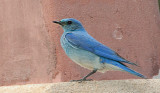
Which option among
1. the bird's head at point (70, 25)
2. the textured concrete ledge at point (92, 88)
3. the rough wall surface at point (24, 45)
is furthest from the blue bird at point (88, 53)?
the rough wall surface at point (24, 45)

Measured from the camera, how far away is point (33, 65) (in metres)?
4.33

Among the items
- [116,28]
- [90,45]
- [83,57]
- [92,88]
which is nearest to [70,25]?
[90,45]

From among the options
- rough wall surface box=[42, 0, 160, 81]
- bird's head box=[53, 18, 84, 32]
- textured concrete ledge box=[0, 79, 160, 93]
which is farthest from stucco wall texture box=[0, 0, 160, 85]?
textured concrete ledge box=[0, 79, 160, 93]

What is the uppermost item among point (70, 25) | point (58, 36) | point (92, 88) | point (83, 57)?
point (70, 25)

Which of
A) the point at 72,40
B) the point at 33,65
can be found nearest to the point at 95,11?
the point at 72,40

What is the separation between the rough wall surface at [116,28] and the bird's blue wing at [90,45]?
0.82ft

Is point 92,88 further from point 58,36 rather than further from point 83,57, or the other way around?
point 58,36

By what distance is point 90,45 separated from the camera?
4.00 meters

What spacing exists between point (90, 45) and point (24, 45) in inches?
33.7

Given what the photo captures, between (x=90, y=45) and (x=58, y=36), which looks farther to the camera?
(x=58, y=36)

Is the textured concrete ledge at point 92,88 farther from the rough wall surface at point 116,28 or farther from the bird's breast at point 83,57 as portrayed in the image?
the rough wall surface at point 116,28

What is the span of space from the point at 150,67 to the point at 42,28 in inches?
57.2

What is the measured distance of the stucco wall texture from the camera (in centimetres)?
428

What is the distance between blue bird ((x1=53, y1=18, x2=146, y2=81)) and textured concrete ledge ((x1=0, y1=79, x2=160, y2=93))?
0.66 feet
